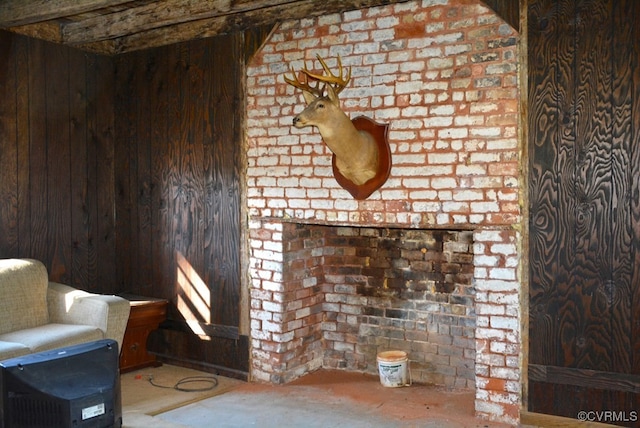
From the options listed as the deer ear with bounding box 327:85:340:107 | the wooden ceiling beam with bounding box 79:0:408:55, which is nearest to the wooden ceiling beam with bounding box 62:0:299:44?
the wooden ceiling beam with bounding box 79:0:408:55

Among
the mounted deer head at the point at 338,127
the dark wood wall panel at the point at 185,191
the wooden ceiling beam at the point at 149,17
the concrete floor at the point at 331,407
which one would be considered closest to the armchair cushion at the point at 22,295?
the dark wood wall panel at the point at 185,191

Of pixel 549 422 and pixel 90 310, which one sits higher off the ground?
pixel 90 310

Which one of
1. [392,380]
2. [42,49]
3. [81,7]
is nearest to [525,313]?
[392,380]

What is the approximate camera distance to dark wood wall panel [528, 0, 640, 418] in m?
3.43

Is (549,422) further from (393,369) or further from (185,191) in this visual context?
(185,191)

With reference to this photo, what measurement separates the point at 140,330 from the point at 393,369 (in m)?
2.00

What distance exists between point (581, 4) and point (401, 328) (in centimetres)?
248

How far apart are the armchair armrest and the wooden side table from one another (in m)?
0.52

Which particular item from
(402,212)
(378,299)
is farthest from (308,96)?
(378,299)

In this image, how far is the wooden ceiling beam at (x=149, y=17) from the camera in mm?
4164

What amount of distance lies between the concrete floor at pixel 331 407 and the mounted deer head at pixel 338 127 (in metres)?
1.44

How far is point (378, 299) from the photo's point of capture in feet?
15.9

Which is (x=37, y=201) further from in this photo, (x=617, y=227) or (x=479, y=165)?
(x=617, y=227)

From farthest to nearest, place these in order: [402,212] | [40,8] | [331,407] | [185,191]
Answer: [185,191] → [40,8] → [331,407] → [402,212]
